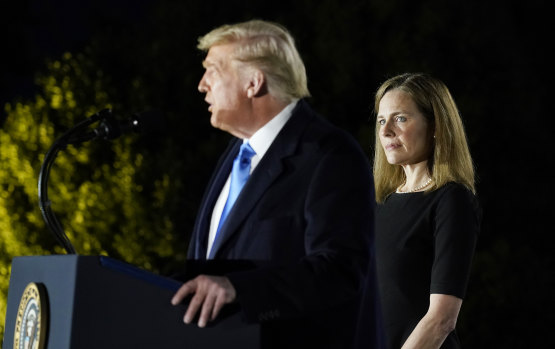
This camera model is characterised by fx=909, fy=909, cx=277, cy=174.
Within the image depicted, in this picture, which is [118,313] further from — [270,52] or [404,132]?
[404,132]

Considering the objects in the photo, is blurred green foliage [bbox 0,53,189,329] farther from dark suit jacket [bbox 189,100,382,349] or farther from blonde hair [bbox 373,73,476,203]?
dark suit jacket [bbox 189,100,382,349]

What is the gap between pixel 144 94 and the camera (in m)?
10.8

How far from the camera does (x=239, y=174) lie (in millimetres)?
2404

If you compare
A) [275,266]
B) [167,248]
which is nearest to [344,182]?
[275,266]

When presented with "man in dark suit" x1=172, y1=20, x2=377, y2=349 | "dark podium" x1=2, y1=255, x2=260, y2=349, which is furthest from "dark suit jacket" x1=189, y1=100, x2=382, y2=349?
"dark podium" x1=2, y1=255, x2=260, y2=349

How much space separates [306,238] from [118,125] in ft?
1.97

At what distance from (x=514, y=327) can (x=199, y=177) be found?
3.85m

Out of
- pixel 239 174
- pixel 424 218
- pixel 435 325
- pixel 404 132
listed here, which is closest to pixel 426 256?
pixel 424 218

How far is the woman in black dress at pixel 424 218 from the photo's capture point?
9.33ft

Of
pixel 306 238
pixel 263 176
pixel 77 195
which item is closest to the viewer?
pixel 306 238

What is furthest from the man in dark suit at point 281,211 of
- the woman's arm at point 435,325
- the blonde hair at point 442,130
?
the blonde hair at point 442,130

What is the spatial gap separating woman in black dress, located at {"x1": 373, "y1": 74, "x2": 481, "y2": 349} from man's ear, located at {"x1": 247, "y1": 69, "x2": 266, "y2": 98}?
0.80 m

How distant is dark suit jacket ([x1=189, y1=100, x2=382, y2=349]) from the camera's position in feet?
6.58

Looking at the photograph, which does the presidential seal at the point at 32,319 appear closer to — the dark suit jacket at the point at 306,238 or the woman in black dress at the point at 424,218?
the dark suit jacket at the point at 306,238
